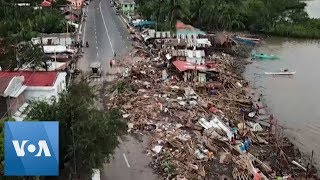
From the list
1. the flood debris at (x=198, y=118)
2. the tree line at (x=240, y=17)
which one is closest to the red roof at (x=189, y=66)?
the flood debris at (x=198, y=118)

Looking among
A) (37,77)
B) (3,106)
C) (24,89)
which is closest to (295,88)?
(37,77)

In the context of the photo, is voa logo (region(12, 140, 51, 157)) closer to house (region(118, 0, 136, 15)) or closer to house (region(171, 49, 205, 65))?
house (region(171, 49, 205, 65))

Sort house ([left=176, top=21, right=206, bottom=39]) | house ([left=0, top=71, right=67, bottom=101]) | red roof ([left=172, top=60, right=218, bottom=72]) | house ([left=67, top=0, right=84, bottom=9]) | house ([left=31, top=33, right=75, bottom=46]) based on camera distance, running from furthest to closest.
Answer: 1. house ([left=67, top=0, right=84, bottom=9])
2. house ([left=176, top=21, right=206, bottom=39])
3. house ([left=31, top=33, right=75, bottom=46])
4. red roof ([left=172, top=60, right=218, bottom=72])
5. house ([left=0, top=71, right=67, bottom=101])

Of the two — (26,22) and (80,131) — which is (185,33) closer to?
(26,22)

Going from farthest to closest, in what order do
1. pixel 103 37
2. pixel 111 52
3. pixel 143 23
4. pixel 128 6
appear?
pixel 128 6, pixel 143 23, pixel 103 37, pixel 111 52

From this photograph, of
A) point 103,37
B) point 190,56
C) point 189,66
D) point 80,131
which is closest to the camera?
point 80,131

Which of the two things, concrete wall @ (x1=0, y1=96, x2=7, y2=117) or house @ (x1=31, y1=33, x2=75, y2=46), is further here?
house @ (x1=31, y1=33, x2=75, y2=46)

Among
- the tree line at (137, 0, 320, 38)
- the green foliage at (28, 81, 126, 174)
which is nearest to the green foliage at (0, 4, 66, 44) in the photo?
the tree line at (137, 0, 320, 38)
